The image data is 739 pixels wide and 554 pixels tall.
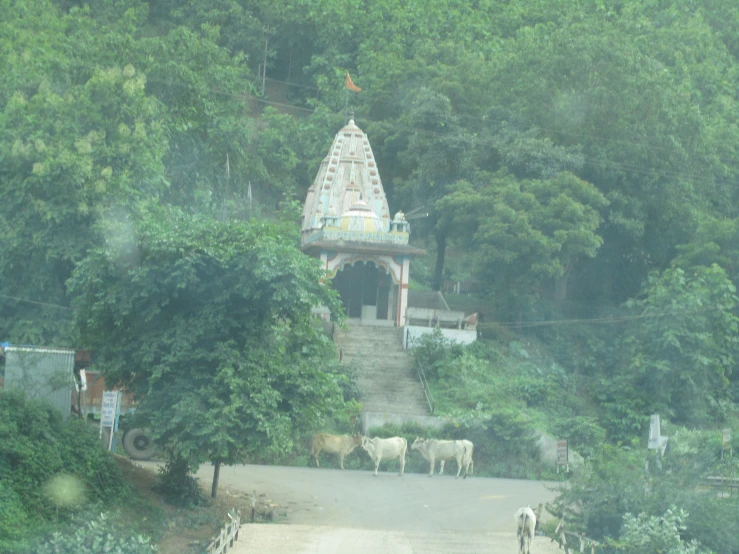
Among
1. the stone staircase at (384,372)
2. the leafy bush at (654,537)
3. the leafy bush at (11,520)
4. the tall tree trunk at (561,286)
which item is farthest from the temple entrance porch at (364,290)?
the leafy bush at (11,520)

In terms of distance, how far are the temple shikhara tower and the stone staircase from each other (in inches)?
82.1

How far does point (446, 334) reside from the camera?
134 ft

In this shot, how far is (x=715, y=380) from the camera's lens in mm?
41125

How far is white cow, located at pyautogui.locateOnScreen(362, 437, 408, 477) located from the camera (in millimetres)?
29000

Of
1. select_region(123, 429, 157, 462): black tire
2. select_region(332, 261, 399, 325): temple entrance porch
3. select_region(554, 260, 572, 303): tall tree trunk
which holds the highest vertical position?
select_region(554, 260, 572, 303): tall tree trunk

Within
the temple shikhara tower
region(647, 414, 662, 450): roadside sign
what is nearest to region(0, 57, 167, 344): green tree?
the temple shikhara tower

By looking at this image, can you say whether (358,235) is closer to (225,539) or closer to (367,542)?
(367,542)

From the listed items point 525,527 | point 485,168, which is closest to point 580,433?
point 525,527

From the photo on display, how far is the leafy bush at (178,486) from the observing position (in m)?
22.6

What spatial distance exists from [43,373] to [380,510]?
7968 millimetres

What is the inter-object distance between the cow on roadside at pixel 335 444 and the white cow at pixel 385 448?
670 millimetres

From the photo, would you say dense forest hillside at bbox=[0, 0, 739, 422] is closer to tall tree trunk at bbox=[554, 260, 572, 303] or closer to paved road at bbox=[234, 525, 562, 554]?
tall tree trunk at bbox=[554, 260, 572, 303]

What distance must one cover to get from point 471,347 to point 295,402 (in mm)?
18746

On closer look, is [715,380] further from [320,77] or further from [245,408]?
[320,77]
